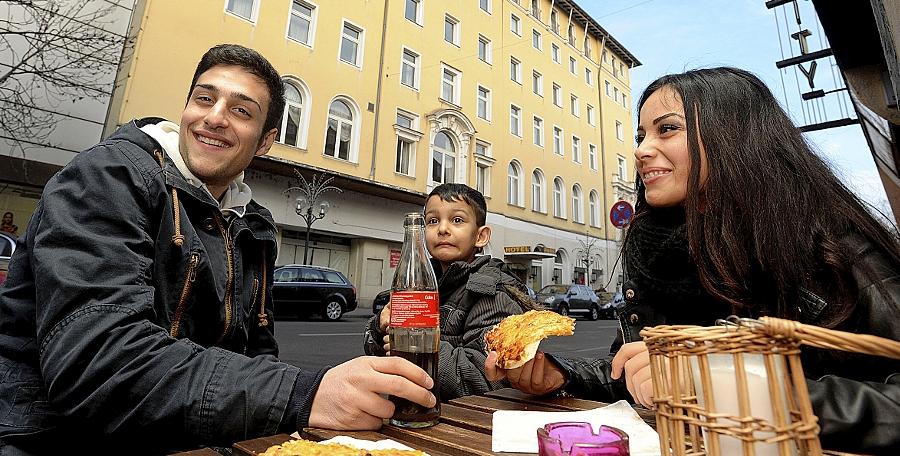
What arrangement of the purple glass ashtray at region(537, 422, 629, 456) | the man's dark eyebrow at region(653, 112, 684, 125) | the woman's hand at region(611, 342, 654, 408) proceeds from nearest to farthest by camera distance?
the purple glass ashtray at region(537, 422, 629, 456) → the woman's hand at region(611, 342, 654, 408) → the man's dark eyebrow at region(653, 112, 684, 125)

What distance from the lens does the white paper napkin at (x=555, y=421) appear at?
93 cm

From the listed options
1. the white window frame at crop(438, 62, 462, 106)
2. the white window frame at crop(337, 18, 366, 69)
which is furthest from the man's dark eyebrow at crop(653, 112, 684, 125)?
the white window frame at crop(438, 62, 462, 106)

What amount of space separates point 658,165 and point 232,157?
5.23 feet

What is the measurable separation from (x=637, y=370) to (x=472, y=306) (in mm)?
1296

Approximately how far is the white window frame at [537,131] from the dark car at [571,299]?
8.94 meters

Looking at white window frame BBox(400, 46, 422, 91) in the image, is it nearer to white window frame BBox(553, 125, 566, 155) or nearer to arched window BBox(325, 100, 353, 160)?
arched window BBox(325, 100, 353, 160)

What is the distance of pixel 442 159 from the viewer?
742 inches

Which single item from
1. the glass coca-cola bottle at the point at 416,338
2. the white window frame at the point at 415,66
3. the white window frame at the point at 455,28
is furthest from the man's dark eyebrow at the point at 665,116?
the white window frame at the point at 455,28

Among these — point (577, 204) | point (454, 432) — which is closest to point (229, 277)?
point (454, 432)

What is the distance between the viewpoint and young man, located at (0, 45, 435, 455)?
92 cm

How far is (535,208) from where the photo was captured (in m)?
23.0

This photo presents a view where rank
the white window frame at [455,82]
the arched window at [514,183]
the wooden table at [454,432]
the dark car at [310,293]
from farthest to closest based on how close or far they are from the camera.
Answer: the arched window at [514,183] → the white window frame at [455,82] → the dark car at [310,293] → the wooden table at [454,432]

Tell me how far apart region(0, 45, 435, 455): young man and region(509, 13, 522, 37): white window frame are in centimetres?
2454

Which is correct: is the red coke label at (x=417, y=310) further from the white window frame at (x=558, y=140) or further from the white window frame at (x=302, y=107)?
the white window frame at (x=558, y=140)
